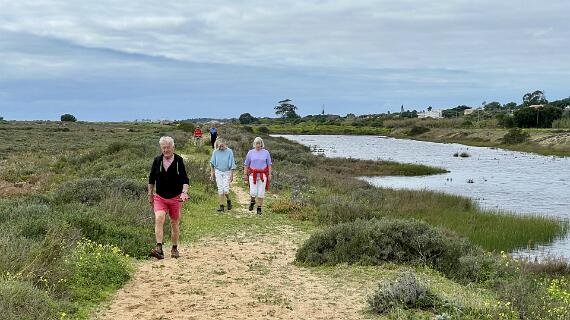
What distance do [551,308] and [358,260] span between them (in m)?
3.06

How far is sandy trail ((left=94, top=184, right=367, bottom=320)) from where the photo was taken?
6.64 m

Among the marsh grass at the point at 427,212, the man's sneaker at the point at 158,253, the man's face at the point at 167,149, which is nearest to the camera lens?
the man's face at the point at 167,149

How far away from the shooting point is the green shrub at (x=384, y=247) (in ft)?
29.9

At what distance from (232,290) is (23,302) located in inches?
106

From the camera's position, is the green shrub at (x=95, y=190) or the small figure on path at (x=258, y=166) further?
the small figure on path at (x=258, y=166)

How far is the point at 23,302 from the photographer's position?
575cm

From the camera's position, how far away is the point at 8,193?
1872cm

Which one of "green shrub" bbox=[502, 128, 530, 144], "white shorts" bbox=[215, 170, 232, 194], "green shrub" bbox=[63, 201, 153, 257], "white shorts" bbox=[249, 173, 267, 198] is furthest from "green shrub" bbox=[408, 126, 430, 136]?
"green shrub" bbox=[63, 201, 153, 257]

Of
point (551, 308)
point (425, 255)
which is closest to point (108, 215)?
point (425, 255)

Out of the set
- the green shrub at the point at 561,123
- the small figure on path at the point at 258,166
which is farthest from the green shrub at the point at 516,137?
the small figure on path at the point at 258,166

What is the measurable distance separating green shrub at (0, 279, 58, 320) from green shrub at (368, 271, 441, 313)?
11.7 feet

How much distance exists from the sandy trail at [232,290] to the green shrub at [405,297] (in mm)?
237

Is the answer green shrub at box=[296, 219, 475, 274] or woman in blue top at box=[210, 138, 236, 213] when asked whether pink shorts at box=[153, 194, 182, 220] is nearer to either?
green shrub at box=[296, 219, 475, 274]

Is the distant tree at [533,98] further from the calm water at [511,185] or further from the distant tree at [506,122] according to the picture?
the calm water at [511,185]
